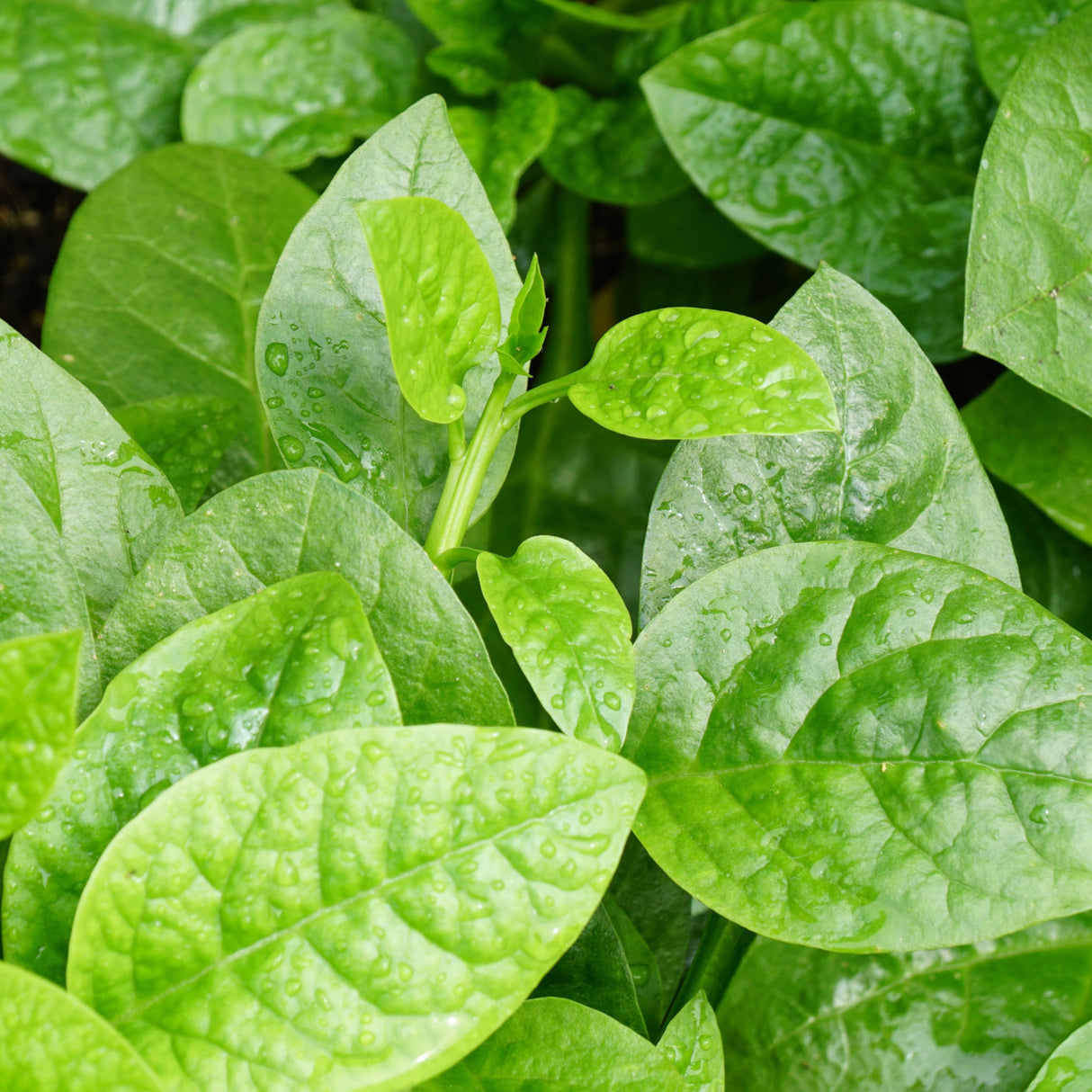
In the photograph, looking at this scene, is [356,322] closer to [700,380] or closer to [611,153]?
[700,380]

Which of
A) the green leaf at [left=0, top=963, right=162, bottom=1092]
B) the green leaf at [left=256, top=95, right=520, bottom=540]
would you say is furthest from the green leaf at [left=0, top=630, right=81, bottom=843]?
the green leaf at [left=256, top=95, right=520, bottom=540]

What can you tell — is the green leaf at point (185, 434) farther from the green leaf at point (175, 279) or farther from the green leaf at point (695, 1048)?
the green leaf at point (695, 1048)

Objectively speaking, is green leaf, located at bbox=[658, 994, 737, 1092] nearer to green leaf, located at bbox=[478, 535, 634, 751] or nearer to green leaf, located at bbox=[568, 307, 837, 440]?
green leaf, located at bbox=[478, 535, 634, 751]

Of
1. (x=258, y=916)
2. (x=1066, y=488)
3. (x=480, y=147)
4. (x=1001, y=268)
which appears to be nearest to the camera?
(x=258, y=916)

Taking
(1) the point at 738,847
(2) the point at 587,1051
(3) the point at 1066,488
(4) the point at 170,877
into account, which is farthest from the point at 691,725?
(3) the point at 1066,488

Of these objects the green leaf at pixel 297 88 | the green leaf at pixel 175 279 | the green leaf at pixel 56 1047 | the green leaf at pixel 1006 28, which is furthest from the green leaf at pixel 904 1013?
the green leaf at pixel 297 88

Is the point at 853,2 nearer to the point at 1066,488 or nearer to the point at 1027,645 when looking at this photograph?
the point at 1066,488

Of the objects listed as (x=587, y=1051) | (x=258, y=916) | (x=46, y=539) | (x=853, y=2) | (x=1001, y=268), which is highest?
(x=853, y=2)
